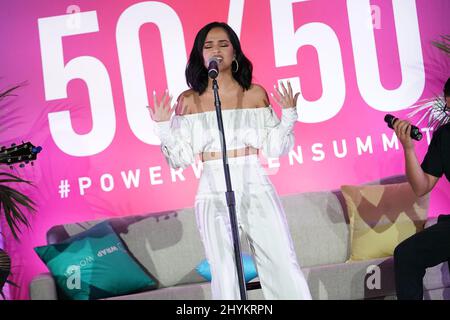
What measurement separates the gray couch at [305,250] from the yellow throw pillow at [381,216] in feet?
0.29

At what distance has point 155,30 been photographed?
216 inches

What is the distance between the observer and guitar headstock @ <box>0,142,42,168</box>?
15.5 feet

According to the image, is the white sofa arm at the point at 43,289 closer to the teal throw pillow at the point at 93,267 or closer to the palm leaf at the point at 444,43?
the teal throw pillow at the point at 93,267

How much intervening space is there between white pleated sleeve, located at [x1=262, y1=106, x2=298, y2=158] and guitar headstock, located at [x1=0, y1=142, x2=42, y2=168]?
149cm

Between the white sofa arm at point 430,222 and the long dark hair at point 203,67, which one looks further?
the white sofa arm at point 430,222

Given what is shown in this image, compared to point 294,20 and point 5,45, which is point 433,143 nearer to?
point 294,20

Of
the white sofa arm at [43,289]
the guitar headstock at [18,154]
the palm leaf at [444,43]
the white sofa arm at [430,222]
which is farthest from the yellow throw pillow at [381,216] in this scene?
the guitar headstock at [18,154]

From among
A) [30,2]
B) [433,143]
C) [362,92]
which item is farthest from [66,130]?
[433,143]

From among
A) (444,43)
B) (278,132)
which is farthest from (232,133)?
(444,43)

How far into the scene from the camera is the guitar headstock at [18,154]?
4727mm

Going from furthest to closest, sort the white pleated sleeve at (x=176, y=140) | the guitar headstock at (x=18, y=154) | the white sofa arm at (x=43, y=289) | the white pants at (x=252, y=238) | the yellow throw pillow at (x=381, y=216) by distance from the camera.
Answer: the yellow throw pillow at (x=381, y=216), the guitar headstock at (x=18, y=154), the white sofa arm at (x=43, y=289), the white pleated sleeve at (x=176, y=140), the white pants at (x=252, y=238)

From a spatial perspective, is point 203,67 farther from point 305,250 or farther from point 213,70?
point 305,250

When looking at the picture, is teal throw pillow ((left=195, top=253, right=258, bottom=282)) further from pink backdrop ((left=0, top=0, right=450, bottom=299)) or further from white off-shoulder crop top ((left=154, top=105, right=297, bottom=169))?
white off-shoulder crop top ((left=154, top=105, right=297, bottom=169))

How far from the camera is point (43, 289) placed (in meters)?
4.51
